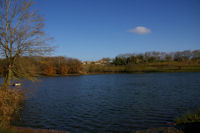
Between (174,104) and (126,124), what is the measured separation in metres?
6.46

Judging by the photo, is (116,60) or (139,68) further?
(116,60)

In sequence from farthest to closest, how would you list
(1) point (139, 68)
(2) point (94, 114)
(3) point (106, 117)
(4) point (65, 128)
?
(1) point (139, 68)
(2) point (94, 114)
(3) point (106, 117)
(4) point (65, 128)

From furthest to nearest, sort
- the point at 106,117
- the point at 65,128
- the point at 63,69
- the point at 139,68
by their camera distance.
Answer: the point at 139,68 < the point at 63,69 < the point at 106,117 < the point at 65,128

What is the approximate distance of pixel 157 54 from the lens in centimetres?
12144

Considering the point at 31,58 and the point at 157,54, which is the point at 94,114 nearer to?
the point at 31,58

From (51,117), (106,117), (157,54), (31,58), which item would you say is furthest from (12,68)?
(157,54)

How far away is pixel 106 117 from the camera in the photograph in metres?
12.4

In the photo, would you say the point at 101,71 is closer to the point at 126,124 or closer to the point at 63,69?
the point at 63,69

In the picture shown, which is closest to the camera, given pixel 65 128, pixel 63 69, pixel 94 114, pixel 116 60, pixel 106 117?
pixel 65 128

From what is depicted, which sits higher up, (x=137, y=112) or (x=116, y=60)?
(x=116, y=60)

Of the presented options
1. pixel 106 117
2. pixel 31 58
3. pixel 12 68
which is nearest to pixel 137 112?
pixel 106 117

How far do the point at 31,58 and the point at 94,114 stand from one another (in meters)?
6.42

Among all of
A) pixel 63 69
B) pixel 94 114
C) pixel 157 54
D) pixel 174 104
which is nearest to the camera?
pixel 94 114

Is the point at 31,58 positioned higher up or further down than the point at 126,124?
higher up
